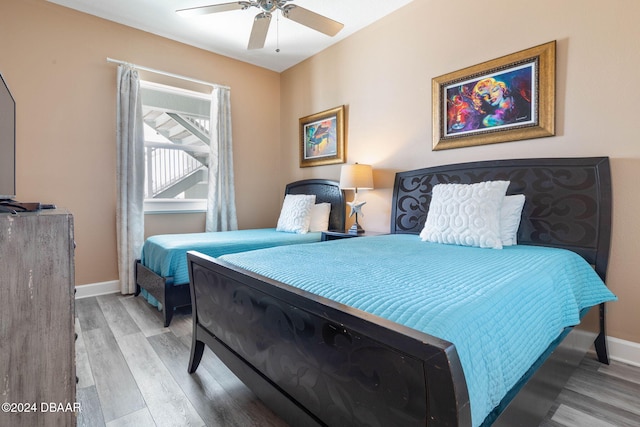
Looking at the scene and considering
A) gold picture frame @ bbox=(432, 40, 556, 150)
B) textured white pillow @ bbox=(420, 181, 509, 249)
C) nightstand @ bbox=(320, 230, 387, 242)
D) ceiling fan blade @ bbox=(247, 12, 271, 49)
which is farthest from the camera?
nightstand @ bbox=(320, 230, 387, 242)

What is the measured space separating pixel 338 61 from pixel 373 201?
168 cm

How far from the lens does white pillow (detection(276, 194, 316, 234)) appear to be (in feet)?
11.2

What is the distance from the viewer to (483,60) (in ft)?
7.98

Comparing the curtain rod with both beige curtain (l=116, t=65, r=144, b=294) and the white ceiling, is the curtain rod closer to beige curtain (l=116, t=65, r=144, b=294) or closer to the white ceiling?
beige curtain (l=116, t=65, r=144, b=294)

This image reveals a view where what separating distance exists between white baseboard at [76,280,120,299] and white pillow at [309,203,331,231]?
2.09m

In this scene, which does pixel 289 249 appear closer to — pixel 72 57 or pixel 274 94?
pixel 72 57

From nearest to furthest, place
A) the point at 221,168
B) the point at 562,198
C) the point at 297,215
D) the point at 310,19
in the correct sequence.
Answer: the point at 562,198
the point at 310,19
the point at 297,215
the point at 221,168

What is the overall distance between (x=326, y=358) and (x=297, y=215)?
2.53 m

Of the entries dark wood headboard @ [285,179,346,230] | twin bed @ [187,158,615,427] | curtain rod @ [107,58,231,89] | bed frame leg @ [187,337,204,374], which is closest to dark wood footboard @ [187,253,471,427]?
twin bed @ [187,158,615,427]

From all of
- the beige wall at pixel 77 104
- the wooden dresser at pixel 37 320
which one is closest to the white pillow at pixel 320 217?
the beige wall at pixel 77 104

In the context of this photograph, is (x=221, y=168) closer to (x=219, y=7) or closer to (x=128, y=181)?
(x=128, y=181)

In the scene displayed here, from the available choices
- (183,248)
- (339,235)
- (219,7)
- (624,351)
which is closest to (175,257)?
(183,248)

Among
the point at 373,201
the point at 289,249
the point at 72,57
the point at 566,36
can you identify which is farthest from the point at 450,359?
the point at 72,57

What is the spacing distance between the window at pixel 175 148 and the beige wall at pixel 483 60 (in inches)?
53.6
